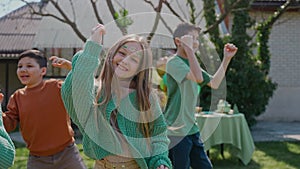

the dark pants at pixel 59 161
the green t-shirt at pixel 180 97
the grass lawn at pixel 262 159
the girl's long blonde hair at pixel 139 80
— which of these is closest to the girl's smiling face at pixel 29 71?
the dark pants at pixel 59 161

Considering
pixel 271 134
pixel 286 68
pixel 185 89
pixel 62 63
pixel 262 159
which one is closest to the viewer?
pixel 62 63

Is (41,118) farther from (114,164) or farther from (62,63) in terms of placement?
(114,164)

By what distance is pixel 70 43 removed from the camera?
13508 mm

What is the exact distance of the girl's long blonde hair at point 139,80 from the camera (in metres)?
1.68

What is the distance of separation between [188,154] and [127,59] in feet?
4.63

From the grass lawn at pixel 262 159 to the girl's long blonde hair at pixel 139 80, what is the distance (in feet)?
12.2

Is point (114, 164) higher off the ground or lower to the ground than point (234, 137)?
higher

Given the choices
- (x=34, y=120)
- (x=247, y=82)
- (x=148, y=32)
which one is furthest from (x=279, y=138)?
(x=148, y=32)

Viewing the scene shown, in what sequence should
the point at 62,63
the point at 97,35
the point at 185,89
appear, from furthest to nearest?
the point at 185,89 → the point at 62,63 → the point at 97,35

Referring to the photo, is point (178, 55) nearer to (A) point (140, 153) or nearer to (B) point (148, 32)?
(B) point (148, 32)

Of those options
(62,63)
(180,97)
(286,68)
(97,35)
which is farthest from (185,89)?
(286,68)

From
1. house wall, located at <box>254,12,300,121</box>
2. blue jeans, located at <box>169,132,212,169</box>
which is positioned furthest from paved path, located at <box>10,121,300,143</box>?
blue jeans, located at <box>169,132,212,169</box>

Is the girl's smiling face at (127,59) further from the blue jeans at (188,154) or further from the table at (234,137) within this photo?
the table at (234,137)

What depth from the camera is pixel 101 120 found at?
5.25 feet
